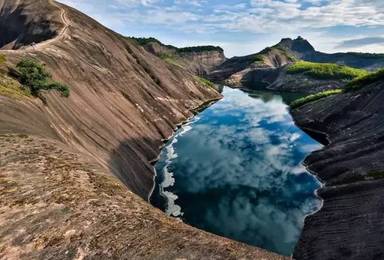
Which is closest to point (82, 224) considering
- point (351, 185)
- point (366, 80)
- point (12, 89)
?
point (12, 89)

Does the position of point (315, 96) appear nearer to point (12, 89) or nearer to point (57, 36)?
point (57, 36)

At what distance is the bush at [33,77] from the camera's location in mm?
59094

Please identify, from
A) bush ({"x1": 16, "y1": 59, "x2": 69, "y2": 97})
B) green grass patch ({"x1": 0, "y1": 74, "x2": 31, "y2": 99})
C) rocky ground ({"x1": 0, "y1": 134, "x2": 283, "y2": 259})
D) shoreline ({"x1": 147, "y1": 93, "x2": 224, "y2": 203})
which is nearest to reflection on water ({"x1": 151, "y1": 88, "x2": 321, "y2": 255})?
shoreline ({"x1": 147, "y1": 93, "x2": 224, "y2": 203})

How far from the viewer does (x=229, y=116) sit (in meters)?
136

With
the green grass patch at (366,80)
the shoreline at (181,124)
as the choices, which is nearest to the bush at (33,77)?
the shoreline at (181,124)

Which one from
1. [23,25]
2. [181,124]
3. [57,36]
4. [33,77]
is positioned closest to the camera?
[33,77]

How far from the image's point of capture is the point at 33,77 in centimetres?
6019

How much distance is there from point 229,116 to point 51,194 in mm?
110925

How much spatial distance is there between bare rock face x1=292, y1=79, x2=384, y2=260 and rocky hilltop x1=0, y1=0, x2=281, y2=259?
69.7 feet

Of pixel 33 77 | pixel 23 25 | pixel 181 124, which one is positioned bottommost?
pixel 181 124

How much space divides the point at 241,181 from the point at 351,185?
65.0 feet

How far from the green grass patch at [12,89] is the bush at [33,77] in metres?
1.65

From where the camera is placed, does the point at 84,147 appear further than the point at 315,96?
No

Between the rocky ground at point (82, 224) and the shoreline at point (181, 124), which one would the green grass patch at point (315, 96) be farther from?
the rocky ground at point (82, 224)
